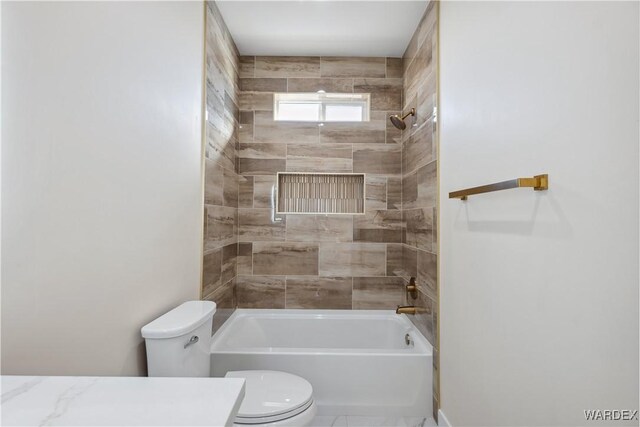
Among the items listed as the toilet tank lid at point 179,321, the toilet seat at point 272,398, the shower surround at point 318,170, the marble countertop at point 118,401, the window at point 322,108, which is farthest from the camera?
the window at point 322,108

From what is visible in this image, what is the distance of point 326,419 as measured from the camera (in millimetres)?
1849

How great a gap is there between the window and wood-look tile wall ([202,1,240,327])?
17.4 inches

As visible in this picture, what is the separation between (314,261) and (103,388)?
2002mm

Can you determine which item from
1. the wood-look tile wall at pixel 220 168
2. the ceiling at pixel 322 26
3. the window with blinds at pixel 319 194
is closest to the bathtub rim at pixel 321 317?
the wood-look tile wall at pixel 220 168

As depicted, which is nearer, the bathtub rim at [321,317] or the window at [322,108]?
the bathtub rim at [321,317]

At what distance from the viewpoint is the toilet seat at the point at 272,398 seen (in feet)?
4.30

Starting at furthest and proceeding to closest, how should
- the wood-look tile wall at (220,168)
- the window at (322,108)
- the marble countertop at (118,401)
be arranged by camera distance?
the window at (322,108)
the wood-look tile wall at (220,168)
the marble countertop at (118,401)

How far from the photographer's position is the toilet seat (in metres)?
1.31

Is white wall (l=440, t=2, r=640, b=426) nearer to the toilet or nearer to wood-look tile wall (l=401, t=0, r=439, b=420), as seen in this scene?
wood-look tile wall (l=401, t=0, r=439, b=420)

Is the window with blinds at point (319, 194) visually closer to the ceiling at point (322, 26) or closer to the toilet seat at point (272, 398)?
the ceiling at point (322, 26)

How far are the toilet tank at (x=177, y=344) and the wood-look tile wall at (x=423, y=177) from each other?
1308 mm

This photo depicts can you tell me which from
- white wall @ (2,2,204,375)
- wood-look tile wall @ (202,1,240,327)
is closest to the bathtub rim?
wood-look tile wall @ (202,1,240,327)

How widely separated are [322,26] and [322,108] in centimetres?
66

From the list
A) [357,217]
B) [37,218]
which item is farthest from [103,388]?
[357,217]
